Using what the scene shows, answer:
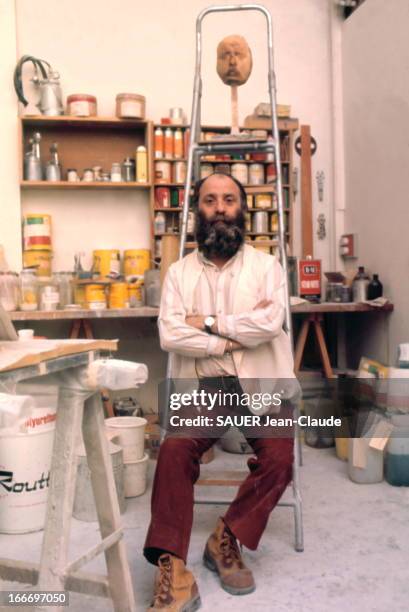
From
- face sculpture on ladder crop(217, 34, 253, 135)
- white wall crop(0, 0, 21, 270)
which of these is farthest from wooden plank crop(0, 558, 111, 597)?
white wall crop(0, 0, 21, 270)

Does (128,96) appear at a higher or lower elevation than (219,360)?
higher

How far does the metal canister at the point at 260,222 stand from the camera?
396cm

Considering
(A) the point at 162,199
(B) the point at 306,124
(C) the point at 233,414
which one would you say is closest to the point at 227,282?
(C) the point at 233,414

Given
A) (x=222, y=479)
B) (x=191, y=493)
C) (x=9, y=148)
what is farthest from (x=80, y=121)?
(x=191, y=493)

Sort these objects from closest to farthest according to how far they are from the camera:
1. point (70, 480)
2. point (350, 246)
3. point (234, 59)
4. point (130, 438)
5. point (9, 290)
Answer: point (70, 480), point (130, 438), point (234, 59), point (9, 290), point (350, 246)

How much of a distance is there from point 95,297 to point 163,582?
216cm

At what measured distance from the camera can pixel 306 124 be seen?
4379 millimetres

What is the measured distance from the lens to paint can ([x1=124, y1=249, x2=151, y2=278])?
3924 mm

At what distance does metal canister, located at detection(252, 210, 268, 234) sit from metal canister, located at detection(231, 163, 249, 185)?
0.78 ft

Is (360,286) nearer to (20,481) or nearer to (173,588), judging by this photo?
(20,481)

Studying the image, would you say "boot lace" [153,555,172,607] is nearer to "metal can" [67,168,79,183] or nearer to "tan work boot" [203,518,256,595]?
"tan work boot" [203,518,256,595]

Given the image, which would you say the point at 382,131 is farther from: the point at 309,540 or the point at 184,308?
the point at 309,540

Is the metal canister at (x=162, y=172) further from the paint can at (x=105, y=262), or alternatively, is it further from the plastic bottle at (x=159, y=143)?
the paint can at (x=105, y=262)

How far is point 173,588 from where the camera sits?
5.66 feet
